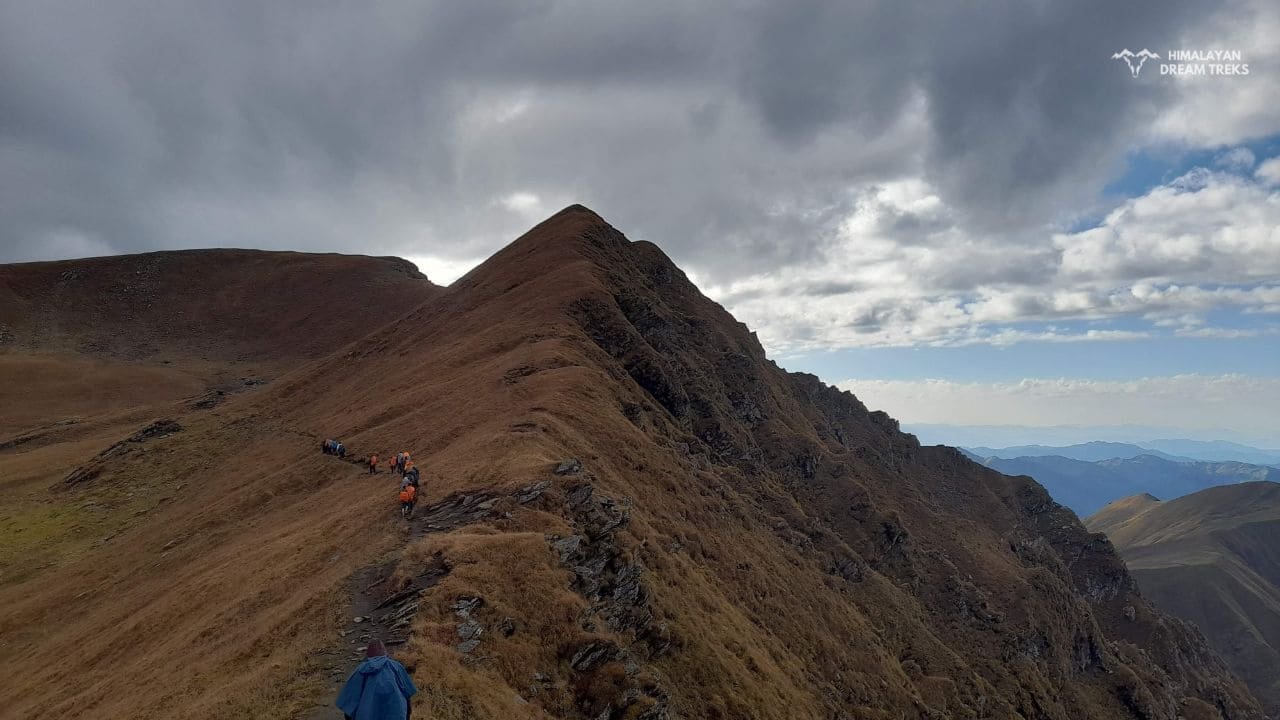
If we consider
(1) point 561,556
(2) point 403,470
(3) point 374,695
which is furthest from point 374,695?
(2) point 403,470

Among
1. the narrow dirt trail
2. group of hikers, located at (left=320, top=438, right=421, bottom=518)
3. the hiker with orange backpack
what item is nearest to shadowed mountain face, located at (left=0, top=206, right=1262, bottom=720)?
the narrow dirt trail

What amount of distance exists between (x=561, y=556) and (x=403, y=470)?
19100 mm

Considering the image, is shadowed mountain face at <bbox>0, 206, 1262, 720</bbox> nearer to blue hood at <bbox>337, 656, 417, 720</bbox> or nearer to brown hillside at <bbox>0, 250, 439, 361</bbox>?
blue hood at <bbox>337, 656, 417, 720</bbox>

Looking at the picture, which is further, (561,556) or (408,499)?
(408,499)

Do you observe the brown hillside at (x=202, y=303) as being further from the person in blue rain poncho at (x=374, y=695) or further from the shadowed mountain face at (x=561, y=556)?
the person in blue rain poncho at (x=374, y=695)

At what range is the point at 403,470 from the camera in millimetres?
40781

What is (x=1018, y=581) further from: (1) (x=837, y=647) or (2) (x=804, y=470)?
(1) (x=837, y=647)

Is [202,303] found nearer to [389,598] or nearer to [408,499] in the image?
[408,499]

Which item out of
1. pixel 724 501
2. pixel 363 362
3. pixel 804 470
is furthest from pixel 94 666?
pixel 804 470

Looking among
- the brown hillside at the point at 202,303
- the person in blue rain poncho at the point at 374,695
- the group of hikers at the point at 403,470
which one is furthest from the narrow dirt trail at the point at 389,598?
the brown hillside at the point at 202,303

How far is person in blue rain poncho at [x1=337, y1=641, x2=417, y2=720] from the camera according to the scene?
13.0m

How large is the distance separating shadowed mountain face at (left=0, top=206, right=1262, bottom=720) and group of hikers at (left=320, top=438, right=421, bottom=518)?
1153 mm

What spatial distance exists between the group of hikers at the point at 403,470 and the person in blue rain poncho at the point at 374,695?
62.6ft

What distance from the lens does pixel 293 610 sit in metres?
23.4
